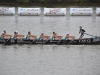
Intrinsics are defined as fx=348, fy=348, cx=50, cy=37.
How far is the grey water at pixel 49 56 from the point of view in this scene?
33.0 meters

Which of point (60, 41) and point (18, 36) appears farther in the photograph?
point (18, 36)

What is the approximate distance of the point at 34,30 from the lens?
1880 inches

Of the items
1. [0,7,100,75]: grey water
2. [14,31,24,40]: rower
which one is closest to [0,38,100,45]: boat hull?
[14,31,24,40]: rower

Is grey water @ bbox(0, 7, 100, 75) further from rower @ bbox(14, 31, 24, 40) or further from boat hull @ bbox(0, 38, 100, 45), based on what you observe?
rower @ bbox(14, 31, 24, 40)

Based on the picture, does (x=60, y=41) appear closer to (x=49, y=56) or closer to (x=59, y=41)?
(x=59, y=41)

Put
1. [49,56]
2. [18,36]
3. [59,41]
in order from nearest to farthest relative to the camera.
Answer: [49,56] < [59,41] < [18,36]

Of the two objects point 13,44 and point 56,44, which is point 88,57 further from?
point 13,44

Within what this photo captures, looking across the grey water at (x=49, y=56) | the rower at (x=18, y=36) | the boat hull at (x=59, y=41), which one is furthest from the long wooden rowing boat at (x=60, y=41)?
the grey water at (x=49, y=56)

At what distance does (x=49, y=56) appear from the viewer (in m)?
37.1

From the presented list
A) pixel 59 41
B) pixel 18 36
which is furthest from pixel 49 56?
pixel 18 36

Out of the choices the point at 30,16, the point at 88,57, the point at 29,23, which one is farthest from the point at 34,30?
the point at 88,57

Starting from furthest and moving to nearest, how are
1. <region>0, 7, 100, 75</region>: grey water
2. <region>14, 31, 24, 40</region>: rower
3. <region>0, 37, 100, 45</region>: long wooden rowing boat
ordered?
<region>14, 31, 24, 40</region>: rower → <region>0, 37, 100, 45</region>: long wooden rowing boat → <region>0, 7, 100, 75</region>: grey water

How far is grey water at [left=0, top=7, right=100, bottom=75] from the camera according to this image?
→ 33.0 meters

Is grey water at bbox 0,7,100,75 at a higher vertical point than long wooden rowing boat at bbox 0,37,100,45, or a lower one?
lower
